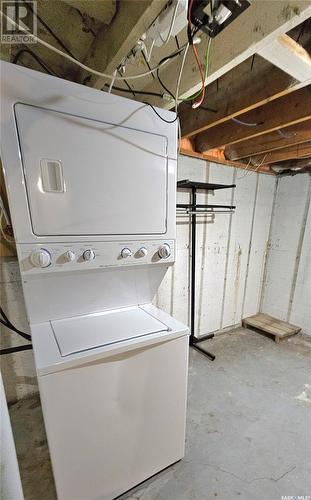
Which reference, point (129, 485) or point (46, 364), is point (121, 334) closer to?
point (46, 364)

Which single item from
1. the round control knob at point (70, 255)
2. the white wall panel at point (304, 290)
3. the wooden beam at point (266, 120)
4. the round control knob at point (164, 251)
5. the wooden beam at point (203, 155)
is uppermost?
the wooden beam at point (266, 120)

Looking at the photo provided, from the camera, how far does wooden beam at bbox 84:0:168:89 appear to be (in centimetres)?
77

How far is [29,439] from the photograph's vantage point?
147cm

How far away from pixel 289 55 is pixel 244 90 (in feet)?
1.41

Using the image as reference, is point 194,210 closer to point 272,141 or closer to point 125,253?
point 272,141

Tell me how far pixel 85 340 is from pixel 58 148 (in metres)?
0.87

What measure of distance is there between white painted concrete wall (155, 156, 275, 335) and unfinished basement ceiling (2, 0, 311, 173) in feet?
2.36

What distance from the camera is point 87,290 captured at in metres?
1.18

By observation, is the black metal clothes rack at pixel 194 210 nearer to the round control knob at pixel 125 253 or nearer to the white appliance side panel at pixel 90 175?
the white appliance side panel at pixel 90 175

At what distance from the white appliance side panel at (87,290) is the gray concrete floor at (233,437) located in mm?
1000

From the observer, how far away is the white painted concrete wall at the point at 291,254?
2.78m

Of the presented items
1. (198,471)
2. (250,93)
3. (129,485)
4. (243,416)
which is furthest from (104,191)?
(243,416)

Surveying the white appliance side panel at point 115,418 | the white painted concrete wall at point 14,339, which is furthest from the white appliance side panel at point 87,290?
the white painted concrete wall at point 14,339

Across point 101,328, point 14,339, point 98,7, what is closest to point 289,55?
point 98,7
